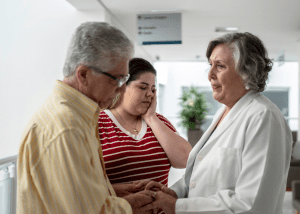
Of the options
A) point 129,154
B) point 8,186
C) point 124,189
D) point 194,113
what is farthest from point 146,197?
point 194,113

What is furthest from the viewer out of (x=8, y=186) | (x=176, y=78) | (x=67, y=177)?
(x=176, y=78)

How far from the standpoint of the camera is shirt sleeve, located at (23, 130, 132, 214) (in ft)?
3.00

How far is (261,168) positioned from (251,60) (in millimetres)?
546

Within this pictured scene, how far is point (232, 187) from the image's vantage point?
1.33 meters

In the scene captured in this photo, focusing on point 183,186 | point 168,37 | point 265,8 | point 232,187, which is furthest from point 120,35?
point 265,8

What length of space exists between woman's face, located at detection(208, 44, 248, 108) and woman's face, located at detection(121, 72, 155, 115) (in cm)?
45

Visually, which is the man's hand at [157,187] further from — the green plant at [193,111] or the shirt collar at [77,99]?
the green plant at [193,111]

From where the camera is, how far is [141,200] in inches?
→ 53.9

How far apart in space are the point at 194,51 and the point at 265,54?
761 centimetres

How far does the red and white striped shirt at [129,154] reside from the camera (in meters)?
1.57

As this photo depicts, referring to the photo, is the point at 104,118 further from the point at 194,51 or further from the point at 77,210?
the point at 194,51

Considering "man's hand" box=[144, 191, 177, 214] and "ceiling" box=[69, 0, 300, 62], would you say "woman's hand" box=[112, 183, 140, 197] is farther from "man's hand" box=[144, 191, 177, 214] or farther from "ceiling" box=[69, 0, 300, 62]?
"ceiling" box=[69, 0, 300, 62]

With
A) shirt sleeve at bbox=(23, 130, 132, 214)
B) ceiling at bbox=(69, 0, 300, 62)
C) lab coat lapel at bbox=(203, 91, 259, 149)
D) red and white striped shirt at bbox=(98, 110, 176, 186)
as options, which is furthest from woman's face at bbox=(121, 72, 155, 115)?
ceiling at bbox=(69, 0, 300, 62)

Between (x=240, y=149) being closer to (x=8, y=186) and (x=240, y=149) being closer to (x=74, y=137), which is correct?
(x=74, y=137)
